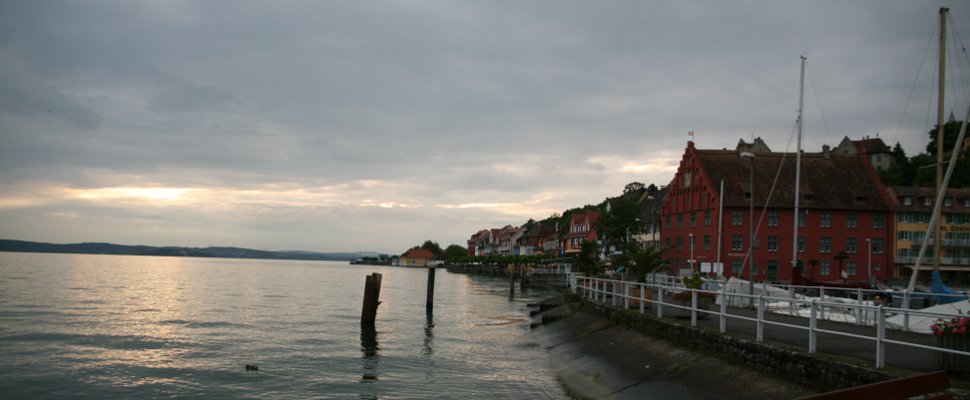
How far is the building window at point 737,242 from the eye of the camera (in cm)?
6629

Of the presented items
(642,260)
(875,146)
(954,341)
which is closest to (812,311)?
(954,341)

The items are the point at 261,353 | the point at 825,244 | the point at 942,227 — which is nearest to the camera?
the point at 261,353

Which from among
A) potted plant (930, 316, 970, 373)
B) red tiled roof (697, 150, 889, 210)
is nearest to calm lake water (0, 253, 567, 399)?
potted plant (930, 316, 970, 373)

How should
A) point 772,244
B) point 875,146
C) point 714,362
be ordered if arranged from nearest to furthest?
point 714,362
point 772,244
point 875,146

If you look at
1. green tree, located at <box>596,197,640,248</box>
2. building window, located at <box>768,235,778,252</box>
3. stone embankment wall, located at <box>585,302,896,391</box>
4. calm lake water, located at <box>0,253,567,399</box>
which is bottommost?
calm lake water, located at <box>0,253,567,399</box>

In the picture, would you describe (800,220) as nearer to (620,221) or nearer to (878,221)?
(878,221)

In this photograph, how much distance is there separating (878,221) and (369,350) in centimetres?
6052

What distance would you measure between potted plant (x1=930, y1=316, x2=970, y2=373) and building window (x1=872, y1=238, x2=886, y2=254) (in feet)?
218

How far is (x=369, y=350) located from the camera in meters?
26.8

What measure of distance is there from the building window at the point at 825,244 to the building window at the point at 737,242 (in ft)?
25.5

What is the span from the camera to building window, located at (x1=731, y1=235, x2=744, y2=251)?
2610 inches

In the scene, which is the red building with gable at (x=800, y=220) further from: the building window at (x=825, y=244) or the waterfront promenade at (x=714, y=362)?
the waterfront promenade at (x=714, y=362)

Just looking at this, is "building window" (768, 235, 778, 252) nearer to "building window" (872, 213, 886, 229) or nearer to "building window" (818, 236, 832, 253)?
"building window" (818, 236, 832, 253)

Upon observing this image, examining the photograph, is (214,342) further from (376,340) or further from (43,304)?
(43,304)
